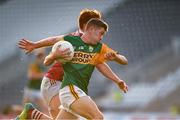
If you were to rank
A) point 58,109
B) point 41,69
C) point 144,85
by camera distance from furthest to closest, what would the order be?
point 144,85, point 41,69, point 58,109

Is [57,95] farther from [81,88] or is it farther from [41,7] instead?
[41,7]

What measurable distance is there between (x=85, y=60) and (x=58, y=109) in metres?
0.71

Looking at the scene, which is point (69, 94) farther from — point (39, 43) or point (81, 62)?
point (39, 43)

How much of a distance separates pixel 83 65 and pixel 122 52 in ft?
18.2

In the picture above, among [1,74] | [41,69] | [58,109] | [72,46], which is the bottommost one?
[58,109]

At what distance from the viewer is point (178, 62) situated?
47.3 feet

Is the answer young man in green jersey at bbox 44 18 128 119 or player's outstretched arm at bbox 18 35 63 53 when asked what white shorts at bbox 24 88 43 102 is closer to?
player's outstretched arm at bbox 18 35 63 53

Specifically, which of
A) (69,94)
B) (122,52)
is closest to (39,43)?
(69,94)

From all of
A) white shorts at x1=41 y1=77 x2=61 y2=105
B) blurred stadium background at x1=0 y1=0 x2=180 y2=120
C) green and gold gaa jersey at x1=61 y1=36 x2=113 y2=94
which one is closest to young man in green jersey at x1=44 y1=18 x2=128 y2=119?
green and gold gaa jersey at x1=61 y1=36 x2=113 y2=94

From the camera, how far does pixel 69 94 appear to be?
16.4ft

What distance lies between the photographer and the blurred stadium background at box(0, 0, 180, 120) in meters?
11.1

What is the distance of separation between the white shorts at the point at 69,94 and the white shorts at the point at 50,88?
0.58m

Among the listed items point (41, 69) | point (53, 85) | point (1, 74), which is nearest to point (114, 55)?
point (53, 85)

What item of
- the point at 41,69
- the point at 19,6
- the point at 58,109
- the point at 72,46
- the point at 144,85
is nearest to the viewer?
the point at 72,46
